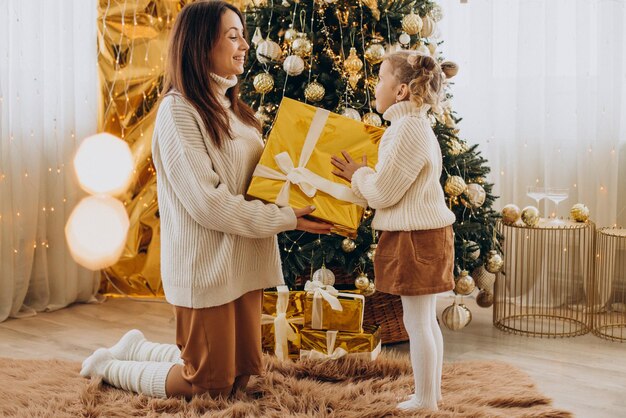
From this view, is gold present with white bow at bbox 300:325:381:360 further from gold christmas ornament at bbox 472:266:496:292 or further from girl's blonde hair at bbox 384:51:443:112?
girl's blonde hair at bbox 384:51:443:112

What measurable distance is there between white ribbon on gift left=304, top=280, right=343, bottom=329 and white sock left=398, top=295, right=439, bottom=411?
1.54 ft

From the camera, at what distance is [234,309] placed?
89.2 inches

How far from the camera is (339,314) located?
269 cm

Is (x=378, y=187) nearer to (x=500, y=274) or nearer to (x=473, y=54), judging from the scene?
(x=500, y=274)

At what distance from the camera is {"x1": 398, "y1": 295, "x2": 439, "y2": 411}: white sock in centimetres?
217

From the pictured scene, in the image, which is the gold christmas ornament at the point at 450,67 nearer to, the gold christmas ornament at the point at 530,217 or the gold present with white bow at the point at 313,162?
the gold present with white bow at the point at 313,162

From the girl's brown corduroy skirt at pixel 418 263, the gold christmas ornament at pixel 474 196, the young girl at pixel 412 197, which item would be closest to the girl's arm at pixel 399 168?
the young girl at pixel 412 197

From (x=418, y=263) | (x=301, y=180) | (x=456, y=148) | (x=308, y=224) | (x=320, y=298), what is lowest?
(x=320, y=298)

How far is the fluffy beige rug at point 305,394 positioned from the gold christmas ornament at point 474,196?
0.63 m

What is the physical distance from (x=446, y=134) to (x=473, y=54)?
3.31 feet

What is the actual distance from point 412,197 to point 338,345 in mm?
750

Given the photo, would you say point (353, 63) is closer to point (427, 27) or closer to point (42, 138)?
point (427, 27)

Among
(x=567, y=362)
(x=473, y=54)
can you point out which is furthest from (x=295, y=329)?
(x=473, y=54)

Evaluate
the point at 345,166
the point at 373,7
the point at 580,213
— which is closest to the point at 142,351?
the point at 345,166
